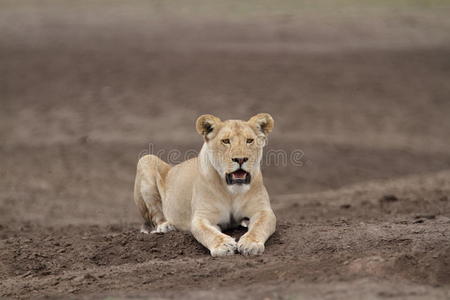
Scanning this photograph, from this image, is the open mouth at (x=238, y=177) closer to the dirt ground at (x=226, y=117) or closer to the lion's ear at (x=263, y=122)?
the lion's ear at (x=263, y=122)

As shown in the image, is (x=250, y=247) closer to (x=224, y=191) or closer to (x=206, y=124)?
(x=224, y=191)

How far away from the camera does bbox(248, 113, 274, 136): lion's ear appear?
7.38 m

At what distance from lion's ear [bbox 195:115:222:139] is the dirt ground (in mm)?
959

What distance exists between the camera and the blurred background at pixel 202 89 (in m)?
13.8

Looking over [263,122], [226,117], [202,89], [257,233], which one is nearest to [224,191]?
[257,233]

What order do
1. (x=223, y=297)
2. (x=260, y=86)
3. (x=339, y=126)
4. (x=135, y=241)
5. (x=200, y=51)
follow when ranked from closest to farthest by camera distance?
(x=223, y=297), (x=135, y=241), (x=339, y=126), (x=260, y=86), (x=200, y=51)

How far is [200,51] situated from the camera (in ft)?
62.6

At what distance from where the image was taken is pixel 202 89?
17453 millimetres

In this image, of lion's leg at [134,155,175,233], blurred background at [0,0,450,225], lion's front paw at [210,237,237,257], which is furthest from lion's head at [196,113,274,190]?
blurred background at [0,0,450,225]

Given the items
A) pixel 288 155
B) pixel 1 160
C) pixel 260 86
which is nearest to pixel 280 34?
pixel 260 86

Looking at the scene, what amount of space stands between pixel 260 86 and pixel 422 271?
11976 mm

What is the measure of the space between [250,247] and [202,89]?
424 inches

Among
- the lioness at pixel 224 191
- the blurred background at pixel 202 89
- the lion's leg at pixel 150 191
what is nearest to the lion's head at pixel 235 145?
the lioness at pixel 224 191

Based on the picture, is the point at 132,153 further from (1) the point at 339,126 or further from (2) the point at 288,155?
(1) the point at 339,126
